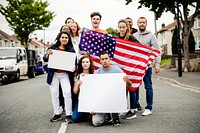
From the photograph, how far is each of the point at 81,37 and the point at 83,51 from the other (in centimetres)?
31

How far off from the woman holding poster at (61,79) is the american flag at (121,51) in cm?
42

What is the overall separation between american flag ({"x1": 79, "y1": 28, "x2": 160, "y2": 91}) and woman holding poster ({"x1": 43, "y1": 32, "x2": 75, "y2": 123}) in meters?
0.42

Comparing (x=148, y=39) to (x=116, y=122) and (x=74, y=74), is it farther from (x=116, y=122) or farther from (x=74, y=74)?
(x=116, y=122)

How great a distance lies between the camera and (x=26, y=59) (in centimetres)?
2520

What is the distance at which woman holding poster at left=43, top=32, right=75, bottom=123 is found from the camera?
6.68m

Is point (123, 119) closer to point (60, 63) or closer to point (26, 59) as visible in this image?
point (60, 63)

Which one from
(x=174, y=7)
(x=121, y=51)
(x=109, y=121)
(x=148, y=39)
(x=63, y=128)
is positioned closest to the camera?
(x=63, y=128)

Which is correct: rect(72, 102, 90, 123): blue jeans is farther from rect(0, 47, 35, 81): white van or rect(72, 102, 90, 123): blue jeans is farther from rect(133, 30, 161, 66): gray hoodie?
rect(0, 47, 35, 81): white van

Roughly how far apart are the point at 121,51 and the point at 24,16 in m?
39.4

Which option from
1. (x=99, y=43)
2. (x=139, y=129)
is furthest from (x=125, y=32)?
(x=139, y=129)

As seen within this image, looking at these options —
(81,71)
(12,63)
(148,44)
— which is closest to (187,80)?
(148,44)

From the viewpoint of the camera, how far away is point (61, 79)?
6805mm

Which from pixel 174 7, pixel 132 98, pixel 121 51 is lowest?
pixel 132 98

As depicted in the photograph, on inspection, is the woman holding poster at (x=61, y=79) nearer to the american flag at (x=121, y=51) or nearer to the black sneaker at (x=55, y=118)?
the black sneaker at (x=55, y=118)
